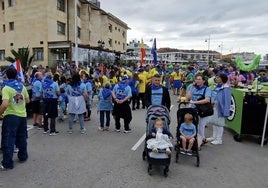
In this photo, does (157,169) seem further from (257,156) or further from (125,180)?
(257,156)

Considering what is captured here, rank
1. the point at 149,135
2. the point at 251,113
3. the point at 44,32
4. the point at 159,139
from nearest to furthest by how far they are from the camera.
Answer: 1. the point at 159,139
2. the point at 149,135
3. the point at 251,113
4. the point at 44,32

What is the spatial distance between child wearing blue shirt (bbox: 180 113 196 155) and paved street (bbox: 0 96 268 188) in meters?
0.29

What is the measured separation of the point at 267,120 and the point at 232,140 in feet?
3.53

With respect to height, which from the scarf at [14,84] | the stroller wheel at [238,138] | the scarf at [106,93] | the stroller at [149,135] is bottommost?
the stroller wheel at [238,138]

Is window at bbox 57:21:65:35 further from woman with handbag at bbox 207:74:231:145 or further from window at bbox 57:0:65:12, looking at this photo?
woman with handbag at bbox 207:74:231:145

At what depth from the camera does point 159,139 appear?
16.3 ft

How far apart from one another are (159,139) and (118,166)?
1010 mm

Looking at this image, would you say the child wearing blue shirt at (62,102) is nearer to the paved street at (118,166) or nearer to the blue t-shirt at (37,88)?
the blue t-shirt at (37,88)

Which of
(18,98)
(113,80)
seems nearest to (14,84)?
(18,98)

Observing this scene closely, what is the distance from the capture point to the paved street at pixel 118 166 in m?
4.43

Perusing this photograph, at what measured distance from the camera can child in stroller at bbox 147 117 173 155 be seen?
4790 mm

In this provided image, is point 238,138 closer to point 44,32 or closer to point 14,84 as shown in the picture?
point 14,84

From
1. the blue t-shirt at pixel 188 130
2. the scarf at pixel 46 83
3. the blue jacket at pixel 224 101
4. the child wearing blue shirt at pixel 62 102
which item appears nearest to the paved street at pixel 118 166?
the blue t-shirt at pixel 188 130

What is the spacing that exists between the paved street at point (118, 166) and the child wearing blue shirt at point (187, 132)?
29 cm
